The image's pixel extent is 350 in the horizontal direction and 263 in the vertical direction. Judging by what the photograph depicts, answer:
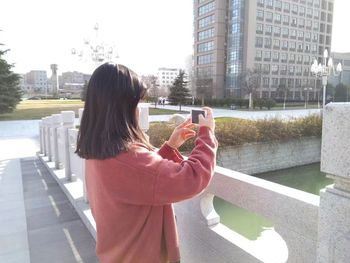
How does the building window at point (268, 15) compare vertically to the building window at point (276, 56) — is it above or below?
above

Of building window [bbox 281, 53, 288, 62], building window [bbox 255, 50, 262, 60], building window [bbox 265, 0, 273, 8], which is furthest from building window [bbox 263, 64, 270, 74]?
building window [bbox 265, 0, 273, 8]

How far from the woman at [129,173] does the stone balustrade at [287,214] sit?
1.49ft

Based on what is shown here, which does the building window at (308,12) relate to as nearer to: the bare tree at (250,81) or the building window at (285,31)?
the building window at (285,31)

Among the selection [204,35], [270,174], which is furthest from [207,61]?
[270,174]

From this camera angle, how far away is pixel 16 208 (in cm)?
404

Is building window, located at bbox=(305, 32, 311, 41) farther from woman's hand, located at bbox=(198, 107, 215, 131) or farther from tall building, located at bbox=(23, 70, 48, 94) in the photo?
tall building, located at bbox=(23, 70, 48, 94)

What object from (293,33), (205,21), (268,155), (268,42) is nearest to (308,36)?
A: (293,33)

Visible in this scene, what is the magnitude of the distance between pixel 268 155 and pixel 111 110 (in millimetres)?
12050

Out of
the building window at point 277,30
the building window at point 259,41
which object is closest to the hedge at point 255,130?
the building window at point 259,41

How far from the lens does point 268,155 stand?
41.0ft

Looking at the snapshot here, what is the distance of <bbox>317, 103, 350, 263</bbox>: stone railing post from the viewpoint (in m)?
1.06

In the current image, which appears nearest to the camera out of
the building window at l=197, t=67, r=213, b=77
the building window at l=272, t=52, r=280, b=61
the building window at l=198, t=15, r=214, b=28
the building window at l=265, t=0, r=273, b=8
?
the building window at l=265, t=0, r=273, b=8

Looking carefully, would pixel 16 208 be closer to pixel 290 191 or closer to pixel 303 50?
pixel 290 191

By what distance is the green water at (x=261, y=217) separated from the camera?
6.69 meters
